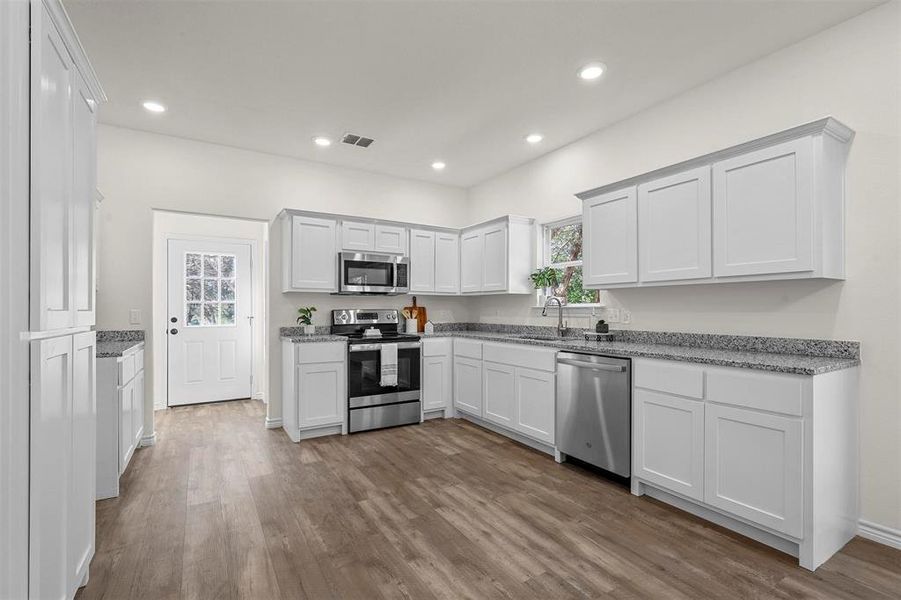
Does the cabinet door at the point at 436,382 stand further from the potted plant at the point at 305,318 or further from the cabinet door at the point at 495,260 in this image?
the potted plant at the point at 305,318

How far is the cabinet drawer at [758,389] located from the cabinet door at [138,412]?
3.96 metres

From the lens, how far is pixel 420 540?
2.31 m

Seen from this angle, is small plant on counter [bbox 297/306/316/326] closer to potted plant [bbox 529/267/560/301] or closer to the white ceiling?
the white ceiling

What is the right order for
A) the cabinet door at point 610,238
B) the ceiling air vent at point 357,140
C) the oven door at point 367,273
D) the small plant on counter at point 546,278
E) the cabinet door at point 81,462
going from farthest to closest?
1. the oven door at point 367,273
2. the small plant on counter at point 546,278
3. the ceiling air vent at point 357,140
4. the cabinet door at point 610,238
5. the cabinet door at point 81,462

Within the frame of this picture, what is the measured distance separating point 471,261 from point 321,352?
2029 mm

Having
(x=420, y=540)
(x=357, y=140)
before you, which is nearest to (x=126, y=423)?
(x=420, y=540)

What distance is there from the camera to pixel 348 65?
2.96 meters

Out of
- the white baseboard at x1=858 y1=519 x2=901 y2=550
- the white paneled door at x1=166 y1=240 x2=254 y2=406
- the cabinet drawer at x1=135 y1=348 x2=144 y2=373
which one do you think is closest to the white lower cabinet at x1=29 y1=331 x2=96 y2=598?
the cabinet drawer at x1=135 y1=348 x2=144 y2=373

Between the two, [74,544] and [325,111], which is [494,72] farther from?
[74,544]

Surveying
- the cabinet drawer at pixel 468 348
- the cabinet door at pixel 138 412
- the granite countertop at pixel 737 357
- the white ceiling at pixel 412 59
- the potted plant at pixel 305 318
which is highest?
the white ceiling at pixel 412 59

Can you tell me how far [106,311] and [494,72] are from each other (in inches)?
149

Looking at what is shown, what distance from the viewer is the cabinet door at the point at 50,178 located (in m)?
1.31

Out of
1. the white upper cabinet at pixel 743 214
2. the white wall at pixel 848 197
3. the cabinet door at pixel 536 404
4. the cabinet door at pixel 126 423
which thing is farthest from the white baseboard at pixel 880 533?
the cabinet door at pixel 126 423

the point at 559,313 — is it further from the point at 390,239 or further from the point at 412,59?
the point at 412,59
